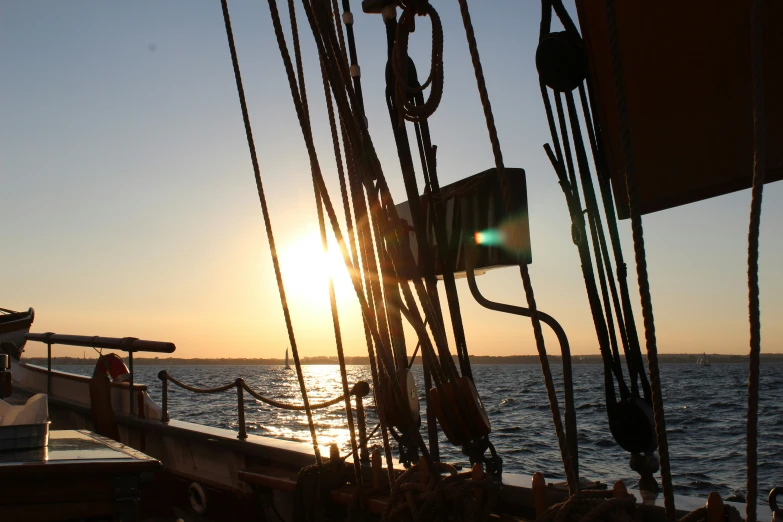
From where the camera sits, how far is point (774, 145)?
1671mm

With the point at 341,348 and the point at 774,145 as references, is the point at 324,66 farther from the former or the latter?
the point at 774,145

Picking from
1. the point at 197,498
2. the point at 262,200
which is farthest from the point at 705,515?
the point at 197,498

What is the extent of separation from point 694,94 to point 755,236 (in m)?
0.63

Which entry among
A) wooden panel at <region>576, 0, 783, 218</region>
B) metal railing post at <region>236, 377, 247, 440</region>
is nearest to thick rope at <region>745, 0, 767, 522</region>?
wooden panel at <region>576, 0, 783, 218</region>

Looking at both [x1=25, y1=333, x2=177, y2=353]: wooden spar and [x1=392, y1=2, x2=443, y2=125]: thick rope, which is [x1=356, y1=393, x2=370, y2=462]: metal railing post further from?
[x1=25, y1=333, x2=177, y2=353]: wooden spar

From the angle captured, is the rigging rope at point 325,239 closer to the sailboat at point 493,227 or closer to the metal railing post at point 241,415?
the sailboat at point 493,227

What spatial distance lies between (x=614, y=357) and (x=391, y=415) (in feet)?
2.71

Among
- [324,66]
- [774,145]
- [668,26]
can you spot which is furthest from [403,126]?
[774,145]

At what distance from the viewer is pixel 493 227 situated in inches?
91.2

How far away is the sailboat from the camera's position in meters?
1.80

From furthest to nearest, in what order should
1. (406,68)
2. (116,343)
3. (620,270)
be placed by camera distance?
(116,343), (406,68), (620,270)

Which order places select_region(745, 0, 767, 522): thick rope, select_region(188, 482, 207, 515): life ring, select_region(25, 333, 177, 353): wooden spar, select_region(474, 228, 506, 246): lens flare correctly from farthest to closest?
select_region(25, 333, 177, 353): wooden spar → select_region(188, 482, 207, 515): life ring → select_region(474, 228, 506, 246): lens flare → select_region(745, 0, 767, 522): thick rope

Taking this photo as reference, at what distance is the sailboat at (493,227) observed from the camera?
1.80 m

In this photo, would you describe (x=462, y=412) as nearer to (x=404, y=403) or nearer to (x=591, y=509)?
(x=404, y=403)
